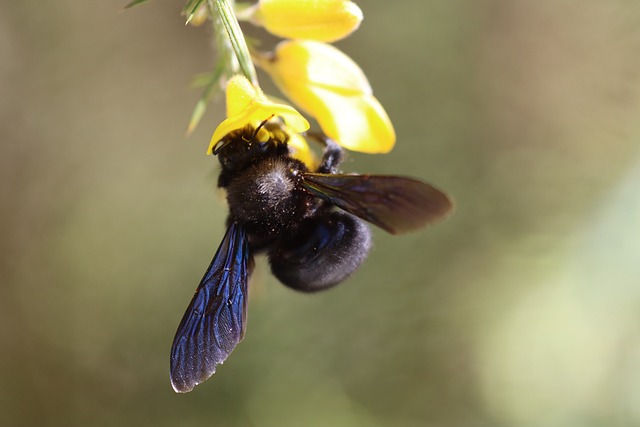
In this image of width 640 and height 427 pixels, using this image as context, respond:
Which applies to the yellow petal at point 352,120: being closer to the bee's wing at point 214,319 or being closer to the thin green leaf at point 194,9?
the bee's wing at point 214,319

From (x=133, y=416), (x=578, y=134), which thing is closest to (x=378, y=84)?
(x=578, y=134)

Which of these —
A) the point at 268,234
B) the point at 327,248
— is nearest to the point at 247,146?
the point at 268,234

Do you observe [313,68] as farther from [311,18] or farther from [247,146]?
[247,146]

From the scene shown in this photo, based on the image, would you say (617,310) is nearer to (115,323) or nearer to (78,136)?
(115,323)

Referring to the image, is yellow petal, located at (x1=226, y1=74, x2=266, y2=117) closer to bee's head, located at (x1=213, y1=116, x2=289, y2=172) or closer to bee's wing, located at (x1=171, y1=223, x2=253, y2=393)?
bee's head, located at (x1=213, y1=116, x2=289, y2=172)

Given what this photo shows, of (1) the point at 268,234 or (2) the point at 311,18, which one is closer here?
(1) the point at 268,234

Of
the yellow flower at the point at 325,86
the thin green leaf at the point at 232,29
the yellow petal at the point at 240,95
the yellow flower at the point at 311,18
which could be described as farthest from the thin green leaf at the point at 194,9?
the yellow flower at the point at 325,86

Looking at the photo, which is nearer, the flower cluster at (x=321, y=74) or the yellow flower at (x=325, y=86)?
the flower cluster at (x=321, y=74)
